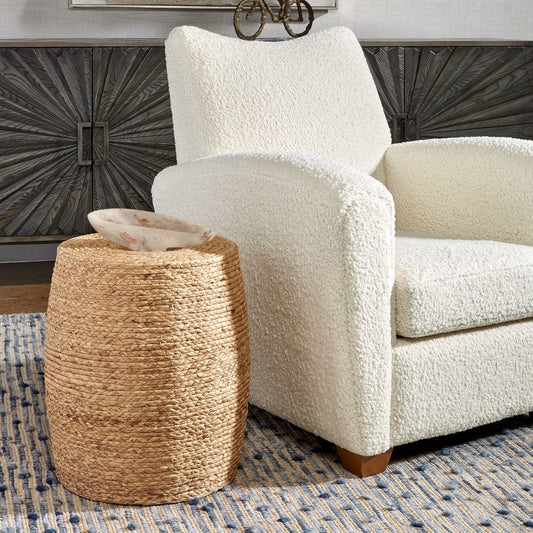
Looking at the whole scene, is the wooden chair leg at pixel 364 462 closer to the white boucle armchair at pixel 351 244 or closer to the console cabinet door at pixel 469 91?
the white boucle armchair at pixel 351 244

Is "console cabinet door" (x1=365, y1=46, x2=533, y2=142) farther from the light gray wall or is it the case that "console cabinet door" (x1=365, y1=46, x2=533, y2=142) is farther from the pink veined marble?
the pink veined marble

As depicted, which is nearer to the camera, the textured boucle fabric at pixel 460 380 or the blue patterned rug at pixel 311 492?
the blue patterned rug at pixel 311 492

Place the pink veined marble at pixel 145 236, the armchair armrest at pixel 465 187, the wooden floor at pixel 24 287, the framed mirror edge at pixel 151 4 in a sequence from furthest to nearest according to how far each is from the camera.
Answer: the framed mirror edge at pixel 151 4, the wooden floor at pixel 24 287, the armchair armrest at pixel 465 187, the pink veined marble at pixel 145 236

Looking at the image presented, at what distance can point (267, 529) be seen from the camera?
127 cm

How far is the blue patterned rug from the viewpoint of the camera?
4.23ft

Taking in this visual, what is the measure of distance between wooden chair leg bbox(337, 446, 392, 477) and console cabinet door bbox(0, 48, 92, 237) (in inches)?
75.8

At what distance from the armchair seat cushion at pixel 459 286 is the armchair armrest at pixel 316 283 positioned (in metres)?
0.06

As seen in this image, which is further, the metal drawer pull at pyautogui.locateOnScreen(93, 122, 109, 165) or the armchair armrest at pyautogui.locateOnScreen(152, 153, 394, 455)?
the metal drawer pull at pyautogui.locateOnScreen(93, 122, 109, 165)

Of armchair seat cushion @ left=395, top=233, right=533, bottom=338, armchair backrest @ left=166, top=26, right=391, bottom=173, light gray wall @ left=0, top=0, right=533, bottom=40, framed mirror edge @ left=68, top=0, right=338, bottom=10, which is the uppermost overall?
framed mirror edge @ left=68, top=0, right=338, bottom=10

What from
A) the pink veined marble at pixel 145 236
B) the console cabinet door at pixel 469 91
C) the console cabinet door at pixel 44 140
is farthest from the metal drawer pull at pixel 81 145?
the pink veined marble at pixel 145 236

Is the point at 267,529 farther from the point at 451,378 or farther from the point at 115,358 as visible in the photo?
the point at 451,378

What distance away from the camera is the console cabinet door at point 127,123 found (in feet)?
10.2

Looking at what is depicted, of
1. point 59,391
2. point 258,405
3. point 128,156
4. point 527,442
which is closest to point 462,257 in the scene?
point 527,442

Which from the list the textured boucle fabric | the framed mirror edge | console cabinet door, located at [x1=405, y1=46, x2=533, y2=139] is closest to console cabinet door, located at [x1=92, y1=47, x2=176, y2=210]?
the framed mirror edge
